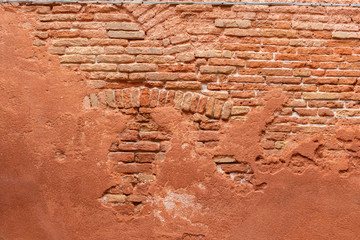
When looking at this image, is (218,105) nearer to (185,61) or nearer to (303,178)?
(185,61)

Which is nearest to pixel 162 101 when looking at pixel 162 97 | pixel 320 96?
pixel 162 97

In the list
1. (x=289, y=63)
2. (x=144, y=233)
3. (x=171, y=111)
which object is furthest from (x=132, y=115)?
(x=289, y=63)

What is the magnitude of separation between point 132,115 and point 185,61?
66 cm

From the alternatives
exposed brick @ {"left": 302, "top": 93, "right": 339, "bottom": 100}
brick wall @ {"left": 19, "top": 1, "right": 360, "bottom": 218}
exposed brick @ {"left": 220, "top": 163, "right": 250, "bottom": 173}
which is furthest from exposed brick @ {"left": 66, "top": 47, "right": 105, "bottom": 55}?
exposed brick @ {"left": 302, "top": 93, "right": 339, "bottom": 100}

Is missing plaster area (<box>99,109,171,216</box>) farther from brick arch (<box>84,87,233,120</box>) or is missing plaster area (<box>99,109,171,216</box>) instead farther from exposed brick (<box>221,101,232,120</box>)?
exposed brick (<box>221,101,232,120</box>)

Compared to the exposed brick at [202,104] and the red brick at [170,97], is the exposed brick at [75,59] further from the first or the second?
the exposed brick at [202,104]

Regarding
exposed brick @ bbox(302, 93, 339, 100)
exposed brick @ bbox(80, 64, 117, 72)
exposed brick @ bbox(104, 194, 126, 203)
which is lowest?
exposed brick @ bbox(104, 194, 126, 203)

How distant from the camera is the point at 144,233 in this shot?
2.14m

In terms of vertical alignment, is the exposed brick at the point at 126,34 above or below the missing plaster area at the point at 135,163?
above

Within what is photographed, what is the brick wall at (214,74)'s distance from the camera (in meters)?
2.17

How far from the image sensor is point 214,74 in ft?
7.20

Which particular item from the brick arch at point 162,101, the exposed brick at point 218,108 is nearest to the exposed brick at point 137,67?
the brick arch at point 162,101

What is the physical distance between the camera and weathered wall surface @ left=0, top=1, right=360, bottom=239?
2.13 metres

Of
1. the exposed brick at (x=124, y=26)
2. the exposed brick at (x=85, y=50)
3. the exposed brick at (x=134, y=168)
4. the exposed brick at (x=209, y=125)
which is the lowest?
the exposed brick at (x=134, y=168)
